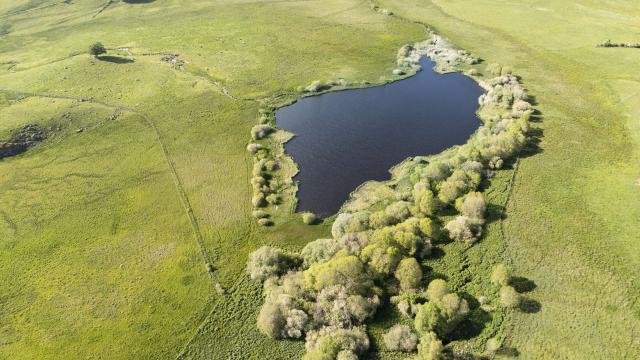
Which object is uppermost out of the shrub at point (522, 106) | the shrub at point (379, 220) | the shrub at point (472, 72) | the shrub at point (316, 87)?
the shrub at point (472, 72)

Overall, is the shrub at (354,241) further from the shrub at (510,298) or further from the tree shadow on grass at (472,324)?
the shrub at (510,298)

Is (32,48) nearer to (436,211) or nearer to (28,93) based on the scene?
(28,93)

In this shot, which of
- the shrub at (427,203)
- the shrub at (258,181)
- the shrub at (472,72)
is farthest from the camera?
the shrub at (472,72)

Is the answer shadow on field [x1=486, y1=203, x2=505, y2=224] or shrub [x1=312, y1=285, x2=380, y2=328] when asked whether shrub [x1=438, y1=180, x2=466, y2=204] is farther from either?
shrub [x1=312, y1=285, x2=380, y2=328]

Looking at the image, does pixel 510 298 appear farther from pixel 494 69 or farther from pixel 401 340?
pixel 494 69

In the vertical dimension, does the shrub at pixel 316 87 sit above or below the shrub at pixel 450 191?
above

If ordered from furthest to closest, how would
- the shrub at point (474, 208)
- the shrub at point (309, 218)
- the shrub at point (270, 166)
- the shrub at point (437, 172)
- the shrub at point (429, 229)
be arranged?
the shrub at point (270, 166), the shrub at point (437, 172), the shrub at point (309, 218), the shrub at point (474, 208), the shrub at point (429, 229)

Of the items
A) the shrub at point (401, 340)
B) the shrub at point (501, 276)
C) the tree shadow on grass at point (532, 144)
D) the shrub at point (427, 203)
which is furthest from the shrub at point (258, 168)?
the tree shadow on grass at point (532, 144)
